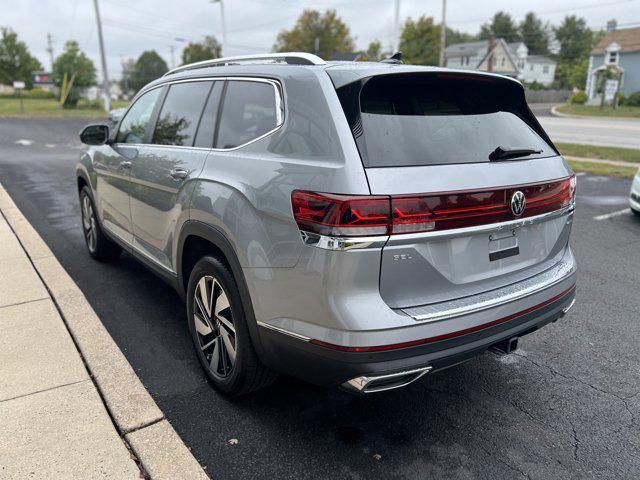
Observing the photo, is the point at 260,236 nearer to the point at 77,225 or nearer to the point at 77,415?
the point at 77,415

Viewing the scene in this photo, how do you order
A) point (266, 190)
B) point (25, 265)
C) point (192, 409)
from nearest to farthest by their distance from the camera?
point (266, 190)
point (192, 409)
point (25, 265)

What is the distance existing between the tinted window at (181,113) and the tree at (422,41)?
65478 millimetres

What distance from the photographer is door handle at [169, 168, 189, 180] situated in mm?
3186

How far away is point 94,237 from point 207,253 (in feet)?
9.30

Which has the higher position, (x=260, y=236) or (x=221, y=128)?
(x=221, y=128)

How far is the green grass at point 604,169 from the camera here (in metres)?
12.1

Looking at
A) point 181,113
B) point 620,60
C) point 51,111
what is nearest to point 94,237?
point 181,113

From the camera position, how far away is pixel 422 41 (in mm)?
65500

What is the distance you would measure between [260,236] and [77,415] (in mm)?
1435

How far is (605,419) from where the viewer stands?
290 cm

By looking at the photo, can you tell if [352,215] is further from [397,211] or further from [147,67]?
[147,67]

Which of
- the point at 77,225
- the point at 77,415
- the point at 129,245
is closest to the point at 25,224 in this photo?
the point at 77,225

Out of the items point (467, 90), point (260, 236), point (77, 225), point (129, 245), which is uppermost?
point (467, 90)

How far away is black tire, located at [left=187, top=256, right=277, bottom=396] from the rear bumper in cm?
23
